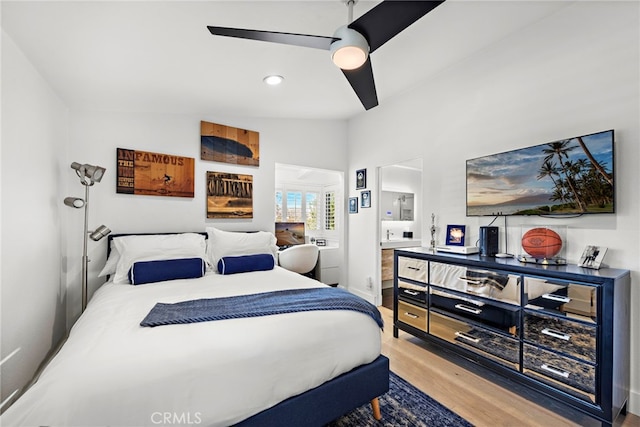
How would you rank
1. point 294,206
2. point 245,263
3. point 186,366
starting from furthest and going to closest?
point 294,206, point 245,263, point 186,366

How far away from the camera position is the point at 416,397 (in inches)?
80.0

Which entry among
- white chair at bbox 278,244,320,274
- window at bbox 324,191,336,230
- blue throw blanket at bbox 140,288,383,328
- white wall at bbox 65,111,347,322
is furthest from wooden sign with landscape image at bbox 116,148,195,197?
window at bbox 324,191,336,230

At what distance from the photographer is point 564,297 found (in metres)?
1.85

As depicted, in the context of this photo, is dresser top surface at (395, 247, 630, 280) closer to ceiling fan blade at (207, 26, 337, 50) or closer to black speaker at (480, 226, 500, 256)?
black speaker at (480, 226, 500, 256)

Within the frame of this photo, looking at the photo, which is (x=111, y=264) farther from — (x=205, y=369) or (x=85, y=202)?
(x=205, y=369)

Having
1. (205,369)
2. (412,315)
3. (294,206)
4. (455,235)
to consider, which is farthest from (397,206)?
(205,369)

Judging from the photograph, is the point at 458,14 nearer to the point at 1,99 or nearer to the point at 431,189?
the point at 431,189

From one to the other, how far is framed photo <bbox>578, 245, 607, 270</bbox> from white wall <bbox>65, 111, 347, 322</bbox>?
10.4 ft

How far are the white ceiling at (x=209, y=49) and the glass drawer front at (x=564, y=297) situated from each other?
2.01 metres

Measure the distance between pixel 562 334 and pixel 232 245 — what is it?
2879 mm

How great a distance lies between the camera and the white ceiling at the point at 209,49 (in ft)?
5.49

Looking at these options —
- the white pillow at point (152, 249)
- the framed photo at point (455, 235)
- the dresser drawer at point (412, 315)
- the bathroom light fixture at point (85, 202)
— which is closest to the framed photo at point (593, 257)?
the framed photo at point (455, 235)

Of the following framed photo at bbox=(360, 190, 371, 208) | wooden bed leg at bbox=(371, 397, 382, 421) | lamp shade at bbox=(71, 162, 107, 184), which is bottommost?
wooden bed leg at bbox=(371, 397, 382, 421)

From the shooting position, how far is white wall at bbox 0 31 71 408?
1.67m
